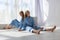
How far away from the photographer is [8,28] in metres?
5.09

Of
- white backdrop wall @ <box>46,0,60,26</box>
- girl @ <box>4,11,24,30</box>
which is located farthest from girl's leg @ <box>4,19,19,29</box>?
white backdrop wall @ <box>46,0,60,26</box>

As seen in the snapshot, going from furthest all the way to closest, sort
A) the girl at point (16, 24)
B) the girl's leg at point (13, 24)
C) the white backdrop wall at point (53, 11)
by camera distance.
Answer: the white backdrop wall at point (53, 11) → the girl's leg at point (13, 24) → the girl at point (16, 24)

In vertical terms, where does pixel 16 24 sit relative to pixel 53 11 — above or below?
below

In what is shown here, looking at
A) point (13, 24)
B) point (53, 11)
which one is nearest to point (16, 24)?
point (13, 24)

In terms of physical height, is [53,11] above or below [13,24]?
above

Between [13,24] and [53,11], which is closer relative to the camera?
[13,24]

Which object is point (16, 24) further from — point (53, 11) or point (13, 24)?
point (53, 11)

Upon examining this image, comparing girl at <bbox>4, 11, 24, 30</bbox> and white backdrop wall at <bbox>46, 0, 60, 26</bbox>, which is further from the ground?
white backdrop wall at <bbox>46, 0, 60, 26</bbox>

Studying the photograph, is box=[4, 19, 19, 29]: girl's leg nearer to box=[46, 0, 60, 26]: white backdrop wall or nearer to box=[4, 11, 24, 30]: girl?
box=[4, 11, 24, 30]: girl

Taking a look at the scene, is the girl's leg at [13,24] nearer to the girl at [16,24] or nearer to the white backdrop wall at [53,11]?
the girl at [16,24]

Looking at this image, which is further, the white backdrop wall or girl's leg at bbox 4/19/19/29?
the white backdrop wall

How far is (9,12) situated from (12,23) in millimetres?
469

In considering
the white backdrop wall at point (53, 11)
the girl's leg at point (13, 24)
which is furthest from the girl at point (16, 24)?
the white backdrop wall at point (53, 11)

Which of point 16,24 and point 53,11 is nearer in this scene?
point 16,24
